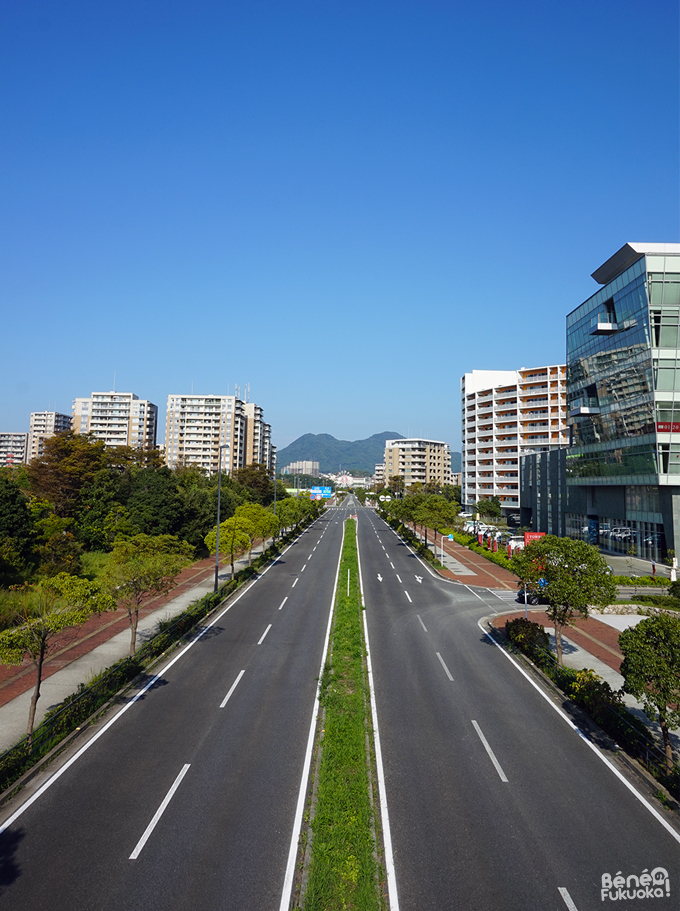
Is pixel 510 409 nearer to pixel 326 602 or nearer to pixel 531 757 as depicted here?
pixel 326 602

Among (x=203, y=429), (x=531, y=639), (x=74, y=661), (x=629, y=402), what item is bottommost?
(x=74, y=661)

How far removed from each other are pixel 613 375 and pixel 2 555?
56725 millimetres

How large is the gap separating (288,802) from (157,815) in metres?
2.96

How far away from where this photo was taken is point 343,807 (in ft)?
40.0

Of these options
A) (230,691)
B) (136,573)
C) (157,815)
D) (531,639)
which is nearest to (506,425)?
(531,639)

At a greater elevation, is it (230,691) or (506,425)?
(506,425)

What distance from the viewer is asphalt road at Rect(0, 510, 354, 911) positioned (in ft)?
32.0

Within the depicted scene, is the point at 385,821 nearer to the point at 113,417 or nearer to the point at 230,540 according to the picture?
the point at 230,540

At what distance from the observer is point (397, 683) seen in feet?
67.4

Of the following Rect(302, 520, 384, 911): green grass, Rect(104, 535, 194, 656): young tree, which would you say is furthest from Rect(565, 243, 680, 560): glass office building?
Rect(104, 535, 194, 656): young tree

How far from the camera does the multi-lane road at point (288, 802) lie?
9898 millimetres

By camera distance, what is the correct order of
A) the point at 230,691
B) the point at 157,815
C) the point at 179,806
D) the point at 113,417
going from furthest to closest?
the point at 113,417
the point at 230,691
the point at 179,806
the point at 157,815

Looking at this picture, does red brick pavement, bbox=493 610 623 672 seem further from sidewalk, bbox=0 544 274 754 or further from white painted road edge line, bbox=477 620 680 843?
sidewalk, bbox=0 544 274 754

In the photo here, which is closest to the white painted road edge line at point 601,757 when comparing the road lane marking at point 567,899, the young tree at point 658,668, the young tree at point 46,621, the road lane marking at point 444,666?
the young tree at point 658,668
